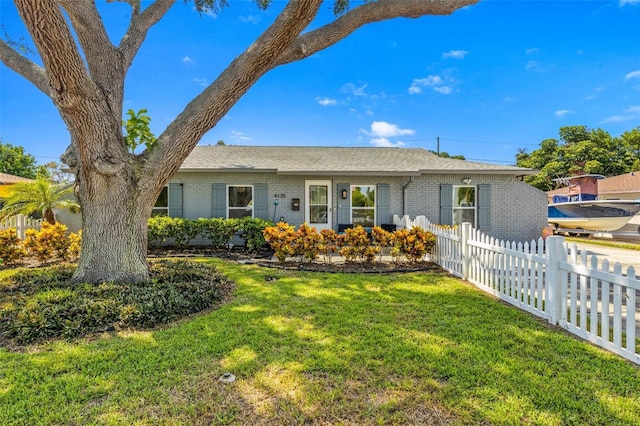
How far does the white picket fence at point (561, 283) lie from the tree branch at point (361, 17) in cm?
422

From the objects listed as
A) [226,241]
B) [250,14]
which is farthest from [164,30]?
[226,241]

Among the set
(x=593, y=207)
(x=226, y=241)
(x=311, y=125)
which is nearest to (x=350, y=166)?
(x=226, y=241)

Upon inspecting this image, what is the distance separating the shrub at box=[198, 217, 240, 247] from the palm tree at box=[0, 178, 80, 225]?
4.57m

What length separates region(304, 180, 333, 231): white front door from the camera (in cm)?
1071

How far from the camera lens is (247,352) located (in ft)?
9.59

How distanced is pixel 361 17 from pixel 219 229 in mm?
6861

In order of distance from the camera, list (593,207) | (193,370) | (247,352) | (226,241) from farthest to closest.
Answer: (593,207)
(226,241)
(247,352)
(193,370)

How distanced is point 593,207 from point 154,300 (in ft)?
60.1

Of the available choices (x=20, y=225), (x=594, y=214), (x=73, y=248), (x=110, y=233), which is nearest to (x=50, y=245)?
(x=73, y=248)

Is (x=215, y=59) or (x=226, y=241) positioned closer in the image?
(x=226, y=241)

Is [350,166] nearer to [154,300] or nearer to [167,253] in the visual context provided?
[167,253]

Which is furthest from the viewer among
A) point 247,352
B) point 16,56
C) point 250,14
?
point 250,14

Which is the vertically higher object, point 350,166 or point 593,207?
point 350,166

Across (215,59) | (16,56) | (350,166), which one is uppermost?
(215,59)
